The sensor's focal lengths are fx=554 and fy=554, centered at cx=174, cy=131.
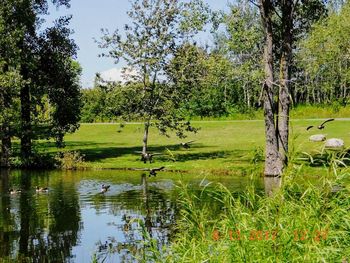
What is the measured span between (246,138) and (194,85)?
537 inches

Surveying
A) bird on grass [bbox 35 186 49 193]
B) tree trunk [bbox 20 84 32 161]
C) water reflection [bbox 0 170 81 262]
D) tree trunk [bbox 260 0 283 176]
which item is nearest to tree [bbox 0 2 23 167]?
tree trunk [bbox 20 84 32 161]

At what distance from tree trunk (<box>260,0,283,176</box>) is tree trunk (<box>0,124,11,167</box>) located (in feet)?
59.8

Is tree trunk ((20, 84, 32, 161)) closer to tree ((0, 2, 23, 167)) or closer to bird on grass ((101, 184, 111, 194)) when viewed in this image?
tree ((0, 2, 23, 167))

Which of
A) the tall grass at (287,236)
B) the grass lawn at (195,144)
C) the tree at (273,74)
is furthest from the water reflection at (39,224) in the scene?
the tree at (273,74)

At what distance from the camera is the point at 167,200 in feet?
83.4

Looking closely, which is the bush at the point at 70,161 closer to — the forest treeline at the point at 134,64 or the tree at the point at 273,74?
the forest treeline at the point at 134,64

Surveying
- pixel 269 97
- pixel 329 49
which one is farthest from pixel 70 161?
pixel 329 49

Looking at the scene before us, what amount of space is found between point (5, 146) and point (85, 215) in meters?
19.1

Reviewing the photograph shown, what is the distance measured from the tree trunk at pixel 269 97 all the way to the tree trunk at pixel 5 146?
59.8ft

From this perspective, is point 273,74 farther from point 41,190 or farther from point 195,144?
point 195,144

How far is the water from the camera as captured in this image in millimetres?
16875

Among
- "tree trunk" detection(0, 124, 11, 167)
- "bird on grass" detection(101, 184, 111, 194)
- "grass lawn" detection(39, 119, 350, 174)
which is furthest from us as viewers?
"tree trunk" detection(0, 124, 11, 167)

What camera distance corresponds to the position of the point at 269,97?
31266 mm

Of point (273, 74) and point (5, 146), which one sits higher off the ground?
point (273, 74)
